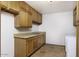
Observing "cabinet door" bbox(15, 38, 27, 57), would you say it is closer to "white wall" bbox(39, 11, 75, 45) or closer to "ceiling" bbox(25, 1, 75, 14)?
"ceiling" bbox(25, 1, 75, 14)

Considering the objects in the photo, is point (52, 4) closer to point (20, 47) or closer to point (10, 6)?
point (10, 6)

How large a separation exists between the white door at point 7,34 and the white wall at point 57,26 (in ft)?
12.1

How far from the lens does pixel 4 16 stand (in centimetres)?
325

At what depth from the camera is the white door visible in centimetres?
316

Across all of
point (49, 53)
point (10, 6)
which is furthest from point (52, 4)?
point (49, 53)

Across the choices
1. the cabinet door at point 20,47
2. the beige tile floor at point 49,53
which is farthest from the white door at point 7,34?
the beige tile floor at point 49,53

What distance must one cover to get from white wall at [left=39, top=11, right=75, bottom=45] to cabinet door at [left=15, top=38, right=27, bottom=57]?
3.59 meters

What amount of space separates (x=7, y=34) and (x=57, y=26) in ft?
13.4

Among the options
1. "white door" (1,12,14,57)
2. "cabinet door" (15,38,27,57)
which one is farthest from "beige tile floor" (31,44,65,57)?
"white door" (1,12,14,57)

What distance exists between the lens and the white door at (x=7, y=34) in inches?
124

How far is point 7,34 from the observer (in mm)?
3402

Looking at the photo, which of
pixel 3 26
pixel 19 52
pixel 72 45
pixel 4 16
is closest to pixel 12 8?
pixel 4 16

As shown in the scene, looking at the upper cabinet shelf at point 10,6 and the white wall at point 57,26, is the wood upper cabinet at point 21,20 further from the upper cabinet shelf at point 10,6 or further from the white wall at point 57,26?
the white wall at point 57,26

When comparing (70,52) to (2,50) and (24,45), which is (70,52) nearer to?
(24,45)
